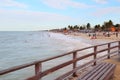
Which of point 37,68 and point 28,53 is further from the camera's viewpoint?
point 28,53

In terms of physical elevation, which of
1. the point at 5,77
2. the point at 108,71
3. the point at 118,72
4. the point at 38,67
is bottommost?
the point at 5,77

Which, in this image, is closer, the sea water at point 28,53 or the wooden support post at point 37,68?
the wooden support post at point 37,68

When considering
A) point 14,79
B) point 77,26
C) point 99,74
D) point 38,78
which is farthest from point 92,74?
point 77,26

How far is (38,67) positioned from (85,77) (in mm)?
1111

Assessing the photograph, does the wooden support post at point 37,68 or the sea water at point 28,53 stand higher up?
the wooden support post at point 37,68

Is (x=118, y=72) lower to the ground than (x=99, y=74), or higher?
lower

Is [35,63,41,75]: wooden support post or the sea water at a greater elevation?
[35,63,41,75]: wooden support post

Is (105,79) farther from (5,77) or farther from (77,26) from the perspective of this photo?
(77,26)

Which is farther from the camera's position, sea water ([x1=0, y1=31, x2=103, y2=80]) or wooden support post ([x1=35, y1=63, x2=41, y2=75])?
sea water ([x1=0, y1=31, x2=103, y2=80])

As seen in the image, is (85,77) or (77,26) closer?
(85,77)

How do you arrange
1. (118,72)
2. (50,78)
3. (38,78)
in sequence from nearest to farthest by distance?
(38,78), (118,72), (50,78)

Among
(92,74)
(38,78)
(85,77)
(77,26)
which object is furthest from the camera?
(77,26)

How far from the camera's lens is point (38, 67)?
3930mm

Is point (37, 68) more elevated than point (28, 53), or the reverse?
point (37, 68)
